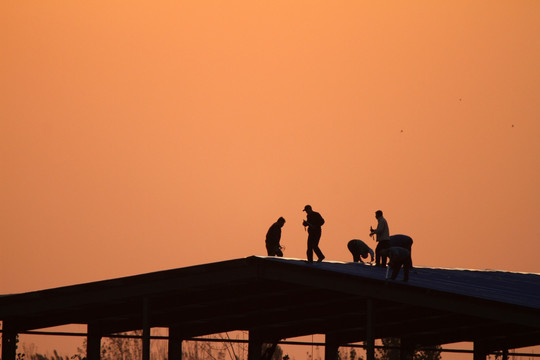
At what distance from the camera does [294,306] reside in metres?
32.6

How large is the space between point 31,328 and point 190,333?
25.1 ft

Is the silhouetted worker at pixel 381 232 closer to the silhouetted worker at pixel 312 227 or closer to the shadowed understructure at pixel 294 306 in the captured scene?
the shadowed understructure at pixel 294 306

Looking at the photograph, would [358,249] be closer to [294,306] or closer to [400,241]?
[294,306]

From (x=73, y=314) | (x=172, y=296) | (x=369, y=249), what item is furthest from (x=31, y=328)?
(x=369, y=249)

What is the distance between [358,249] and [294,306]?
3.20m

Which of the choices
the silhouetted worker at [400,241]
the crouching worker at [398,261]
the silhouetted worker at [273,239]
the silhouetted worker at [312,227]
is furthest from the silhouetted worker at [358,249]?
the crouching worker at [398,261]

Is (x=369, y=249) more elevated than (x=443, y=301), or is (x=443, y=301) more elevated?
(x=369, y=249)

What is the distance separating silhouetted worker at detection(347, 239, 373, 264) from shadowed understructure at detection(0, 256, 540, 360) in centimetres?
181

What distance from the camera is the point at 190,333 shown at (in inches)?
1469

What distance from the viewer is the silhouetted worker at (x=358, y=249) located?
34.2 metres

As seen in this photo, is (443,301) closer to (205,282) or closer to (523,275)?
(205,282)

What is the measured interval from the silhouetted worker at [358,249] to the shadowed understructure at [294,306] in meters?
1.81

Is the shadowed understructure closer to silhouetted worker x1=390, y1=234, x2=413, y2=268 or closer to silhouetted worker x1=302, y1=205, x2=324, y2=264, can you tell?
silhouetted worker x1=302, y1=205, x2=324, y2=264

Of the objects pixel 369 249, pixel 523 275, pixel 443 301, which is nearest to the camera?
pixel 443 301
